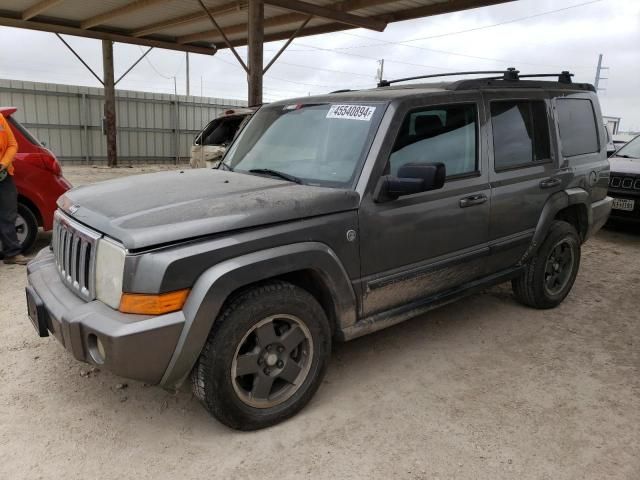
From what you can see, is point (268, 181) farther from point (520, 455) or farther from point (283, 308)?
point (520, 455)

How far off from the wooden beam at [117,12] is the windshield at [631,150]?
9191 mm

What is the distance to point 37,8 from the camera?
38.7 feet

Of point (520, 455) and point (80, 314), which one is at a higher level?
point (80, 314)

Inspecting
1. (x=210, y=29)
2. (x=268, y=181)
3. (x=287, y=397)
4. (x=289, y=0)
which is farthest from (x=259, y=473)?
(x=210, y=29)

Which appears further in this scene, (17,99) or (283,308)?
(17,99)

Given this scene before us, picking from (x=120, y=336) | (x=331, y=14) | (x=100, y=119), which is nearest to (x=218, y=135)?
(x=331, y=14)

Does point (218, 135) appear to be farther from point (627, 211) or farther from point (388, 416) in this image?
point (388, 416)

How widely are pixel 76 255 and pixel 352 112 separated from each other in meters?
1.89

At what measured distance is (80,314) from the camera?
8.04 ft

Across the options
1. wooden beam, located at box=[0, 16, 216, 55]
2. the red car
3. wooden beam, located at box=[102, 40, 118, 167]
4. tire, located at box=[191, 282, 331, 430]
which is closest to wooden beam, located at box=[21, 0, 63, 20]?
wooden beam, located at box=[0, 16, 216, 55]

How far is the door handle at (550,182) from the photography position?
13.6ft

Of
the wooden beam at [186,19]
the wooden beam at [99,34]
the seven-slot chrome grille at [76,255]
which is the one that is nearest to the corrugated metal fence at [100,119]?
the wooden beam at [99,34]

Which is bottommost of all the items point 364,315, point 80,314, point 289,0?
point 364,315

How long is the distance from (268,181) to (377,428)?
1634 mm
